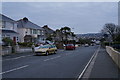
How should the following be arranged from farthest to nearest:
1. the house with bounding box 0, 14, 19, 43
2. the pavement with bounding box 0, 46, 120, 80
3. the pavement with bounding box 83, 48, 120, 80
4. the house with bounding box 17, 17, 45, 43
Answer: the house with bounding box 17, 17, 45, 43 → the house with bounding box 0, 14, 19, 43 → the pavement with bounding box 0, 46, 120, 80 → the pavement with bounding box 83, 48, 120, 80

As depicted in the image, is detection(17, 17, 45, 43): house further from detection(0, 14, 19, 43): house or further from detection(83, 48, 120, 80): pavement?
detection(83, 48, 120, 80): pavement

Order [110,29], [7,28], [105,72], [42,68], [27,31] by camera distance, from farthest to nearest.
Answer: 1. [110,29]
2. [27,31]
3. [7,28]
4. [42,68]
5. [105,72]

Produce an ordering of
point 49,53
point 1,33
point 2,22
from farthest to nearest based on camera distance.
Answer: point 2,22
point 1,33
point 49,53

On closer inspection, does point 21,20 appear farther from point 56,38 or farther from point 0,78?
point 0,78

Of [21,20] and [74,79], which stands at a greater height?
[21,20]

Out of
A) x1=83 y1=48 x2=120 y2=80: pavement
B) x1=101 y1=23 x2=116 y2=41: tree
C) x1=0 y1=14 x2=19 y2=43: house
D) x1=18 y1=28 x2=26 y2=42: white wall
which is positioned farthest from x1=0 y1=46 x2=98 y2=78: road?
x1=101 y1=23 x2=116 y2=41: tree

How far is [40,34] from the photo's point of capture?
71.5 meters

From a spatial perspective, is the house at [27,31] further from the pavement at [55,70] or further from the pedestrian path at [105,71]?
the pedestrian path at [105,71]

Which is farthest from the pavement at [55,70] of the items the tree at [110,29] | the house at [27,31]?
the tree at [110,29]

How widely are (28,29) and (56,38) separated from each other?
20.7 metres

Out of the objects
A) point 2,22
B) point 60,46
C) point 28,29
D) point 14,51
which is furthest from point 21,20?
point 14,51

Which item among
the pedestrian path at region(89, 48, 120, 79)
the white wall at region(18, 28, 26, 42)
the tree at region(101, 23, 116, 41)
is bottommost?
the pedestrian path at region(89, 48, 120, 79)

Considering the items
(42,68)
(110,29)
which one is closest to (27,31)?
(110,29)

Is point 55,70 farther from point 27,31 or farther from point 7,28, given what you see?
point 27,31
